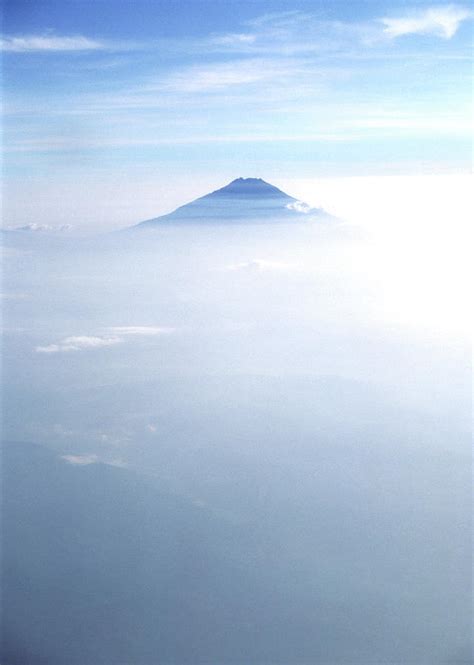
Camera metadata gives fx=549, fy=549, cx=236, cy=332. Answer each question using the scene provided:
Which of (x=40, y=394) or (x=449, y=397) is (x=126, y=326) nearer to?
(x=40, y=394)

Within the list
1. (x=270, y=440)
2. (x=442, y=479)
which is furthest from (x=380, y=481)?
(x=270, y=440)

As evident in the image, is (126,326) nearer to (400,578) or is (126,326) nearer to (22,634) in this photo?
(22,634)

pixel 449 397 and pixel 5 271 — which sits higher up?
pixel 5 271

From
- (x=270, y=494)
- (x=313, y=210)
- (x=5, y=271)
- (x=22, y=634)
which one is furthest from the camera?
(x=270, y=494)

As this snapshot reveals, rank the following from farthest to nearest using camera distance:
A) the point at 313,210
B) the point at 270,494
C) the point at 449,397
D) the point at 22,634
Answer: the point at 270,494, the point at 449,397, the point at 313,210, the point at 22,634

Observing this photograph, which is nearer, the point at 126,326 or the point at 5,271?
the point at 5,271

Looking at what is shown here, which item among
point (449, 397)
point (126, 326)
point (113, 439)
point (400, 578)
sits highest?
point (126, 326)

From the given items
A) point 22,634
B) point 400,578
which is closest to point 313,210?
point 400,578
